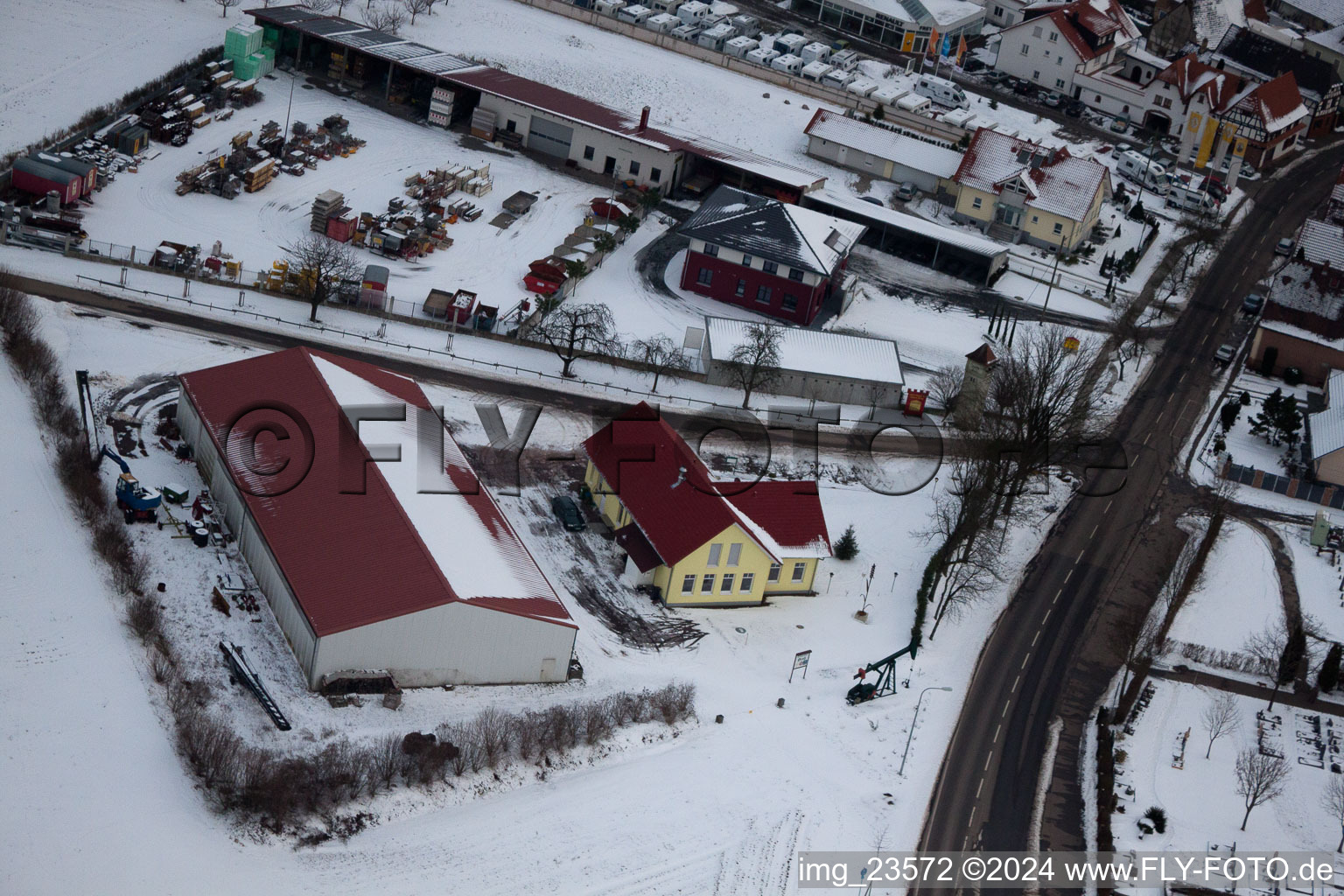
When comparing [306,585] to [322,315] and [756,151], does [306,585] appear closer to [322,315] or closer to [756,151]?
[322,315]

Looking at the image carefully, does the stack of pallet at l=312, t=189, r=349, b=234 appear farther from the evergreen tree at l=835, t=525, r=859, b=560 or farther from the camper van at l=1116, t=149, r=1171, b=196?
the camper van at l=1116, t=149, r=1171, b=196

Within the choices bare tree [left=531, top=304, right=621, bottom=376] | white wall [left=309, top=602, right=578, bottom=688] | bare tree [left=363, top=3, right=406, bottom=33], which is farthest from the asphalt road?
bare tree [left=363, top=3, right=406, bottom=33]

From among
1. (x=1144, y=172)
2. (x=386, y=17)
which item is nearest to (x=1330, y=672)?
(x=1144, y=172)

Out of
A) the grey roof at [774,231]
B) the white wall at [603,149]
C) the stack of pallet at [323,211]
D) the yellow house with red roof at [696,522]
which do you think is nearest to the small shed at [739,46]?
the white wall at [603,149]

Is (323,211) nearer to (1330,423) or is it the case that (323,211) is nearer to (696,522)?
(696,522)

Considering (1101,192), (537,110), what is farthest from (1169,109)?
(537,110)

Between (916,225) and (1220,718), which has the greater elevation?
(916,225)

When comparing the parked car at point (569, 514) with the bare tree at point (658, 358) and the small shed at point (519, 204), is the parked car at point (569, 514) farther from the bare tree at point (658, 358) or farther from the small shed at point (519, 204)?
the small shed at point (519, 204)
